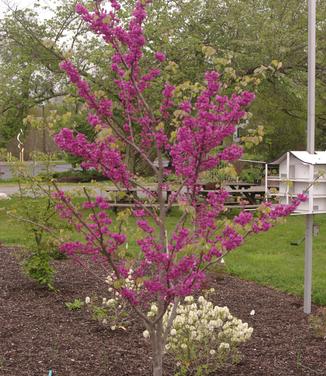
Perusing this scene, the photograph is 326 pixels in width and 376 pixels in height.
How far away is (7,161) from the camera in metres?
6.16

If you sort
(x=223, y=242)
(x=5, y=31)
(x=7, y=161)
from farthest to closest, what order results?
(x=5, y=31), (x=7, y=161), (x=223, y=242)

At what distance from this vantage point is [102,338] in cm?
531

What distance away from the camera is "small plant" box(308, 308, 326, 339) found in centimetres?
536

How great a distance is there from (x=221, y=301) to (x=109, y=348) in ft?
6.21

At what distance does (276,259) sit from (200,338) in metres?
4.68

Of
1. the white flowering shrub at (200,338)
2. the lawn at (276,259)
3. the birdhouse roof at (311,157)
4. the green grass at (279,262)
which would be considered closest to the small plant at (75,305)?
the lawn at (276,259)

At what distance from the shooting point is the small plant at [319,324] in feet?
17.6

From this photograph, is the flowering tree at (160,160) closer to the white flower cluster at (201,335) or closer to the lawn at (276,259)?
the white flower cluster at (201,335)

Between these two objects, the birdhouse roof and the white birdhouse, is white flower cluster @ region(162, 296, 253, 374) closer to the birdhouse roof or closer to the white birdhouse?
the white birdhouse

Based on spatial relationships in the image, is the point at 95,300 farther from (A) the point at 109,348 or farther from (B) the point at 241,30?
(B) the point at 241,30

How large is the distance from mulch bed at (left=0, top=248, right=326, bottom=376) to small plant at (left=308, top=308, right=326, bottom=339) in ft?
0.18

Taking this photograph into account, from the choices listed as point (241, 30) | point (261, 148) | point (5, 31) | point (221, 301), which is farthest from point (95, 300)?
point (261, 148)

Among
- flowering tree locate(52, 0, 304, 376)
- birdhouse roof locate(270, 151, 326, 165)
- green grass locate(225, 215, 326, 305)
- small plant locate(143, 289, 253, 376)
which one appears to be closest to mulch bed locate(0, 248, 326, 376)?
small plant locate(143, 289, 253, 376)

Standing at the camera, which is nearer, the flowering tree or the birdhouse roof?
the flowering tree
